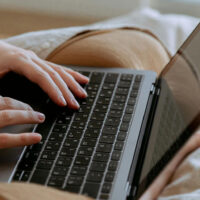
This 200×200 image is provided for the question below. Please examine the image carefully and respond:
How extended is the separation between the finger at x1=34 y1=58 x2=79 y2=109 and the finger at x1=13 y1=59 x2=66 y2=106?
11 mm

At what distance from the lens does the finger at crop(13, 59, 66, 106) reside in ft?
2.96

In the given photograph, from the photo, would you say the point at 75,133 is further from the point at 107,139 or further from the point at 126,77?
the point at 126,77

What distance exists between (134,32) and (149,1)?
5.15 feet

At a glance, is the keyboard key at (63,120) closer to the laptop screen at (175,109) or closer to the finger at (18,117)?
the finger at (18,117)

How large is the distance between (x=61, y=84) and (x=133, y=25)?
0.43 meters

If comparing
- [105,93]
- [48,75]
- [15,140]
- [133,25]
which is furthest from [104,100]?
[133,25]

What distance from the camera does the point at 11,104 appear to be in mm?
882

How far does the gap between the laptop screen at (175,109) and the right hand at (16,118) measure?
206 mm

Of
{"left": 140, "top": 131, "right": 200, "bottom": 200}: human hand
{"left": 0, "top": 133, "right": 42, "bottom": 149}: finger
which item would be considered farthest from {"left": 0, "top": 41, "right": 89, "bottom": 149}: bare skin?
{"left": 140, "top": 131, "right": 200, "bottom": 200}: human hand

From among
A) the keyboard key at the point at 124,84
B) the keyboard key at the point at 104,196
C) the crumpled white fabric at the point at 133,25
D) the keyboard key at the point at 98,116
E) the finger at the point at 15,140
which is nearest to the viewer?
the keyboard key at the point at 104,196

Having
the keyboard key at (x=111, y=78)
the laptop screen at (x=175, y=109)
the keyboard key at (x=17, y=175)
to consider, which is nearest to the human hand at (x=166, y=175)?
the laptop screen at (x=175, y=109)

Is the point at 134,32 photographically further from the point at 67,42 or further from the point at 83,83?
the point at 83,83

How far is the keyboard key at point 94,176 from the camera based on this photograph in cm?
70

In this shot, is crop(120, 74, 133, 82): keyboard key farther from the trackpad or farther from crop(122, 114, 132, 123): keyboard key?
the trackpad
